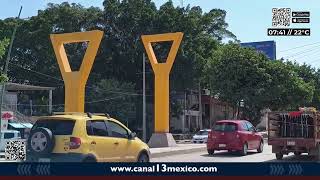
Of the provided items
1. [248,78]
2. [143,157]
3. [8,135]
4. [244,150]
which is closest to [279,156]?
[244,150]

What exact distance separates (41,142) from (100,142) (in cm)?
123

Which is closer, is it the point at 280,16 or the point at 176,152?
the point at 280,16

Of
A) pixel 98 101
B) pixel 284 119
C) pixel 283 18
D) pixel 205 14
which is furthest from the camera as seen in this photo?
pixel 205 14

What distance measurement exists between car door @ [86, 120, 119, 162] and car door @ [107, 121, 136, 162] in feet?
0.46

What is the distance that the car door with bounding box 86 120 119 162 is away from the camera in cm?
1125

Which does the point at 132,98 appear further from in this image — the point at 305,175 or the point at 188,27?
the point at 305,175

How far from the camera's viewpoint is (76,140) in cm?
1094

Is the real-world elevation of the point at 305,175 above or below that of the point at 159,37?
below

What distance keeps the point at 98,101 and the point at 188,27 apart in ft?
41.2

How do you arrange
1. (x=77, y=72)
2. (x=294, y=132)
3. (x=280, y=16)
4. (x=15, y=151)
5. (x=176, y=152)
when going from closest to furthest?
(x=280, y=16) < (x=15, y=151) < (x=294, y=132) < (x=176, y=152) < (x=77, y=72)

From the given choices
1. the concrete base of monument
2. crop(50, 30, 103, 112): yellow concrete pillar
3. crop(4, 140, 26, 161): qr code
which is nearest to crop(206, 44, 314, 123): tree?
the concrete base of monument

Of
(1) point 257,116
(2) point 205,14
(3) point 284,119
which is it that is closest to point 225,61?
(1) point 257,116

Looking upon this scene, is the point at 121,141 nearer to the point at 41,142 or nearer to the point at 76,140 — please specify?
the point at 76,140

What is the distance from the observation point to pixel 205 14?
206ft
